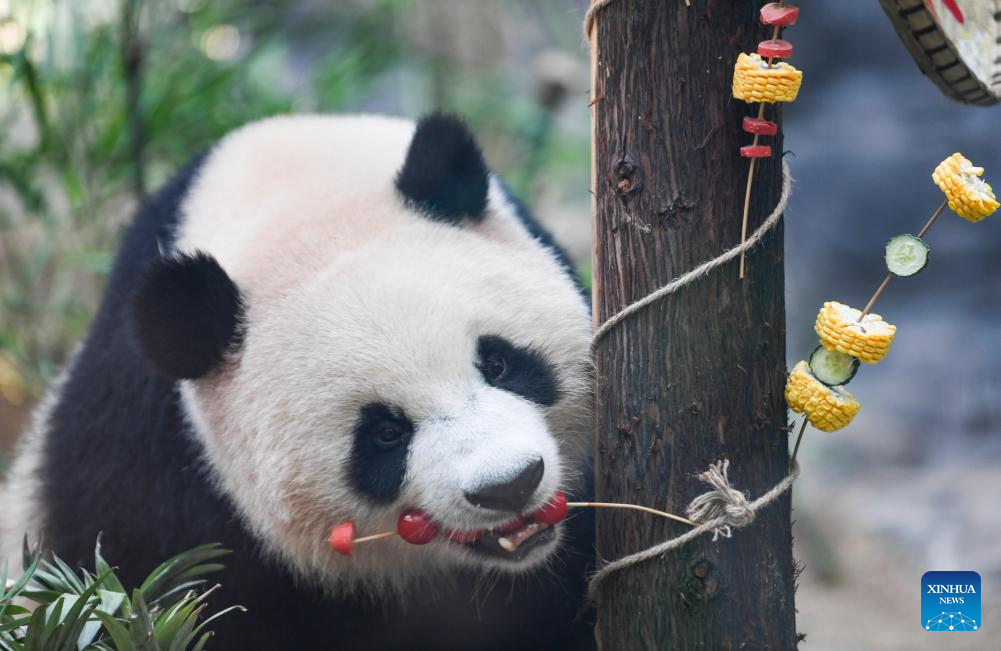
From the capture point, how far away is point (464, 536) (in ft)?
5.74

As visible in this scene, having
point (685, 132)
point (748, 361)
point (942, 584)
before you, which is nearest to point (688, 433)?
point (748, 361)

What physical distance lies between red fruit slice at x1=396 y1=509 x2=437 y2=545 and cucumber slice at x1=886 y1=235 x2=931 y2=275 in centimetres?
87

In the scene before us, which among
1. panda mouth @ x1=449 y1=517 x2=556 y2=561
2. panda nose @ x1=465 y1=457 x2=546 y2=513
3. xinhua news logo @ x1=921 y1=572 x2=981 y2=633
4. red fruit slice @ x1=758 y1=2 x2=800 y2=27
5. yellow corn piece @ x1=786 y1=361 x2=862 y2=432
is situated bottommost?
xinhua news logo @ x1=921 y1=572 x2=981 y2=633

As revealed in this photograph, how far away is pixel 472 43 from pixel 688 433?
708 cm

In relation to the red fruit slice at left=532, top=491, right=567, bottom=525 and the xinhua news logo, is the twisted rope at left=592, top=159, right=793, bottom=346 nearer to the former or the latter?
the red fruit slice at left=532, top=491, right=567, bottom=525

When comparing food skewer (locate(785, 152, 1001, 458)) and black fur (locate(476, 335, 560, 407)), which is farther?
→ black fur (locate(476, 335, 560, 407))

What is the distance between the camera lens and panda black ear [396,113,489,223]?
2016 mm

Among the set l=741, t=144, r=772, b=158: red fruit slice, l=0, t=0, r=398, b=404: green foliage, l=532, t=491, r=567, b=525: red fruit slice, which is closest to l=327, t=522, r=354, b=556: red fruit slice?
l=532, t=491, r=567, b=525: red fruit slice

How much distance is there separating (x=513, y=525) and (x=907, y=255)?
30.7 inches

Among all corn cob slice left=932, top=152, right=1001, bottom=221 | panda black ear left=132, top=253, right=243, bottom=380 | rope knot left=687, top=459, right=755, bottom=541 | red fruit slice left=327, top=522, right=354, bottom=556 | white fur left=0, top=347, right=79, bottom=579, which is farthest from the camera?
white fur left=0, top=347, right=79, bottom=579

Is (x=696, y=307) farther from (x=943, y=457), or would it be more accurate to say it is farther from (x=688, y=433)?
(x=943, y=457)

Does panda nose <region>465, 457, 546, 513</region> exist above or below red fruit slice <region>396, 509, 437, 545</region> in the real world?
above

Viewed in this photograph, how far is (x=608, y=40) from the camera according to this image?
1.66 meters

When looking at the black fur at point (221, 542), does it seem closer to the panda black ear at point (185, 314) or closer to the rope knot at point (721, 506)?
the panda black ear at point (185, 314)
